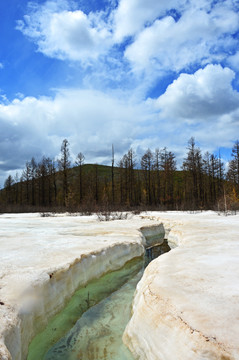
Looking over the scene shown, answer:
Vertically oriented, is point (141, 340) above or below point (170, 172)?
below

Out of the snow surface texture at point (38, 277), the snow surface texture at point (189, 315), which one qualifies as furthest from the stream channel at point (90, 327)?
the snow surface texture at point (189, 315)

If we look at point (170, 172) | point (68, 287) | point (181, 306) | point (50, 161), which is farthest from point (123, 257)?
point (50, 161)

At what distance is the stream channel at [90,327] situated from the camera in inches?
109

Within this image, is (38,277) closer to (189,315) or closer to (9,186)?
(189,315)

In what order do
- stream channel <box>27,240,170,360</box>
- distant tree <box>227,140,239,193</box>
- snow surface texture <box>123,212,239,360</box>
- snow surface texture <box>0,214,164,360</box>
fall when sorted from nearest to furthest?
snow surface texture <box>123,212,239,360</box> < snow surface texture <box>0,214,164,360</box> < stream channel <box>27,240,170,360</box> < distant tree <box>227,140,239,193</box>

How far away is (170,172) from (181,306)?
3581 cm

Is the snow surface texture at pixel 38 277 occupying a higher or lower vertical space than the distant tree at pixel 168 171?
lower

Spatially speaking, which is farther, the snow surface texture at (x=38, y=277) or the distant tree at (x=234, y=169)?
the distant tree at (x=234, y=169)

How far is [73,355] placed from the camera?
2.75m

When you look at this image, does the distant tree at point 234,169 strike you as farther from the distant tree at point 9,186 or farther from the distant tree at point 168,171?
the distant tree at point 9,186

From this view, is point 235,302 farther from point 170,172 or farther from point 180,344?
point 170,172

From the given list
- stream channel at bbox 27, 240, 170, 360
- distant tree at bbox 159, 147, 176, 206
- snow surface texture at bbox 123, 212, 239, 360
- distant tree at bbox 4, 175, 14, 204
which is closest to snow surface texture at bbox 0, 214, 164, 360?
stream channel at bbox 27, 240, 170, 360

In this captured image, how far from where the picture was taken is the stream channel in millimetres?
2758

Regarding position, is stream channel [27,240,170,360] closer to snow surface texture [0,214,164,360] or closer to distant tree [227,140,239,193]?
snow surface texture [0,214,164,360]
